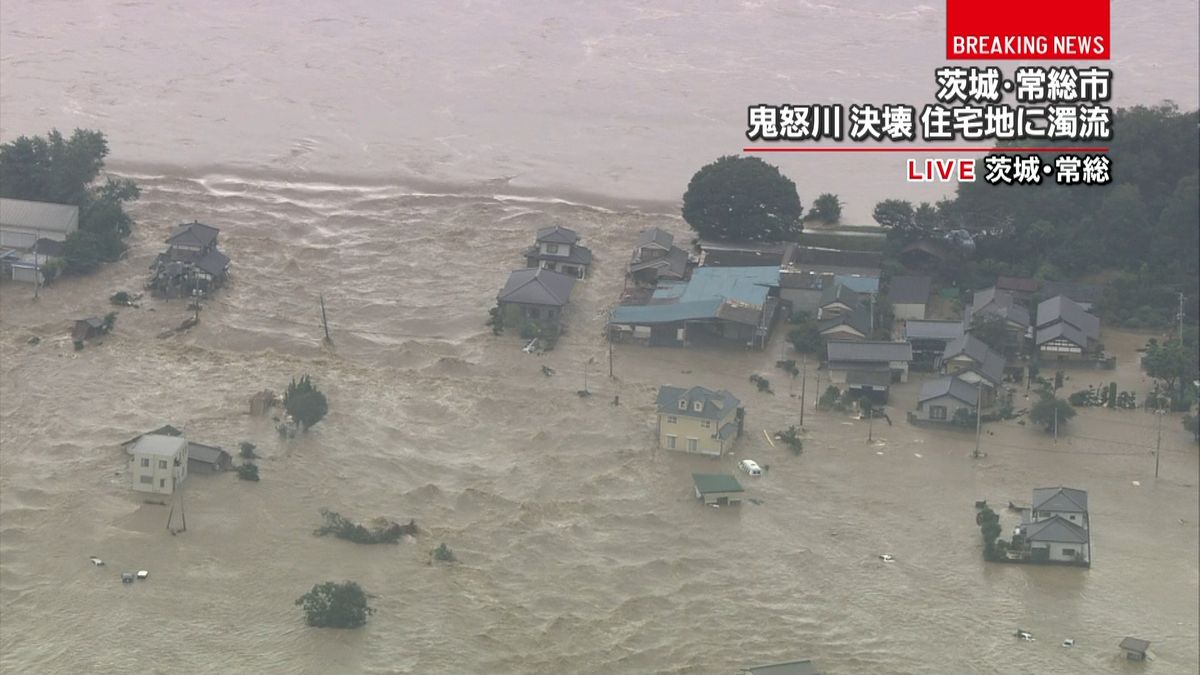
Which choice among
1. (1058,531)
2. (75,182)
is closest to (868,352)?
(1058,531)

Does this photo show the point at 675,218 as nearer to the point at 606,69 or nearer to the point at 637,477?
the point at 606,69

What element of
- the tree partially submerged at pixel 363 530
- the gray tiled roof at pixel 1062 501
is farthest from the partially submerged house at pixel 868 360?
the tree partially submerged at pixel 363 530

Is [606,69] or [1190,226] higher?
[606,69]

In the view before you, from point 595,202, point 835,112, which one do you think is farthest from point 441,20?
point 835,112

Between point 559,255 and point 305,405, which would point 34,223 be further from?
point 559,255

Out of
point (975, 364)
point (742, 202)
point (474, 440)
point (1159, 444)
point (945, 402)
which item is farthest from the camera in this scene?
point (742, 202)

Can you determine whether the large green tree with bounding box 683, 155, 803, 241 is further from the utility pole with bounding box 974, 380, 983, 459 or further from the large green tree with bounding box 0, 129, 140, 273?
the large green tree with bounding box 0, 129, 140, 273
